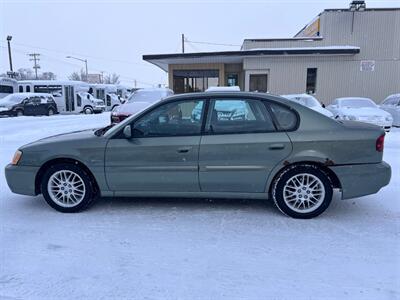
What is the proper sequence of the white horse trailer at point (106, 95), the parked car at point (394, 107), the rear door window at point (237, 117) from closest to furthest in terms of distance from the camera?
the rear door window at point (237, 117) → the parked car at point (394, 107) → the white horse trailer at point (106, 95)

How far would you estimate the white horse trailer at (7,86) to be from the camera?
89.6ft

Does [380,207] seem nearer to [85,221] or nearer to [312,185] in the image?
[312,185]

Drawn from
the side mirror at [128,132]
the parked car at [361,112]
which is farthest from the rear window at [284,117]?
the parked car at [361,112]

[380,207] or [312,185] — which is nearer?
[312,185]

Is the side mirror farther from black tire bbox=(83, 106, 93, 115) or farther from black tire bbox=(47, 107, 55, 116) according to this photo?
black tire bbox=(83, 106, 93, 115)

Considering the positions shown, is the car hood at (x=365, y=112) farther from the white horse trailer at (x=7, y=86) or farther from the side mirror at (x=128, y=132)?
the white horse trailer at (x=7, y=86)

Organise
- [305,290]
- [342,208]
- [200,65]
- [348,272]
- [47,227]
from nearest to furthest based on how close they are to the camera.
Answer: [305,290], [348,272], [47,227], [342,208], [200,65]

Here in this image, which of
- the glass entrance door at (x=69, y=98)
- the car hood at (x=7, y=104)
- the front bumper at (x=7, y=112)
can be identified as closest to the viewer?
the front bumper at (x=7, y=112)

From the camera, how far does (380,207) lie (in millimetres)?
4336

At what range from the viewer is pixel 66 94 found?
28.2 m

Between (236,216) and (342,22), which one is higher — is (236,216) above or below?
below

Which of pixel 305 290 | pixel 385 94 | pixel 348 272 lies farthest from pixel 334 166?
pixel 385 94

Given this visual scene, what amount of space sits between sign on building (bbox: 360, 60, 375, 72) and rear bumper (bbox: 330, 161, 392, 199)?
636 inches

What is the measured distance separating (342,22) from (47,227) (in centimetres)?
2012
